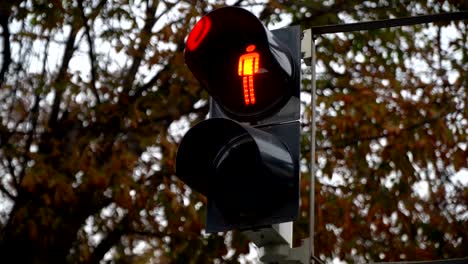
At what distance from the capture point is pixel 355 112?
869 cm

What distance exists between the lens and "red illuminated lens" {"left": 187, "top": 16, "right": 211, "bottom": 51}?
365 cm

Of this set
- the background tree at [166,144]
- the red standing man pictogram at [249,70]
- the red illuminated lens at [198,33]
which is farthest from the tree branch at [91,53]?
the red standing man pictogram at [249,70]

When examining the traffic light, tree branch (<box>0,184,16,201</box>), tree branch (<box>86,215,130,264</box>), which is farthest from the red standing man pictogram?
tree branch (<box>0,184,16,201</box>)

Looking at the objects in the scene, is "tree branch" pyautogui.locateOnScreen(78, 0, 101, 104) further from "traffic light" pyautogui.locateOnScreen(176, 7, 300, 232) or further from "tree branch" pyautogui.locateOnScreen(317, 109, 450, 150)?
"traffic light" pyautogui.locateOnScreen(176, 7, 300, 232)

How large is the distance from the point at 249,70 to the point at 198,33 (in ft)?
1.13

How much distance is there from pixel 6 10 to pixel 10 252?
258cm

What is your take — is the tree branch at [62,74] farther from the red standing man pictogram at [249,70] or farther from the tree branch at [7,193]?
the red standing man pictogram at [249,70]

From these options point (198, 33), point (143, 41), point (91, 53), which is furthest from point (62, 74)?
point (198, 33)

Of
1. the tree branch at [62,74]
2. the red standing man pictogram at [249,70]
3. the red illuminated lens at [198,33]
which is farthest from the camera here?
the tree branch at [62,74]

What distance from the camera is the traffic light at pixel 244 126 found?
318cm

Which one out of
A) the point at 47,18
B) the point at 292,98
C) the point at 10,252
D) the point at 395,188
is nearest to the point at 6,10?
the point at 47,18

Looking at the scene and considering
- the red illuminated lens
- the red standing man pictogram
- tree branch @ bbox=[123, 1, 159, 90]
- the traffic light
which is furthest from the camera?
tree branch @ bbox=[123, 1, 159, 90]

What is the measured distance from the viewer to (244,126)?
325 centimetres

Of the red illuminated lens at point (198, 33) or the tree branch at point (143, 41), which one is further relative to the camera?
the tree branch at point (143, 41)
